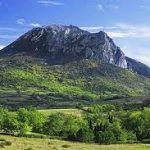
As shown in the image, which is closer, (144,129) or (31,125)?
(144,129)

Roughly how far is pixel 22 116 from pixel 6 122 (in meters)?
14.1

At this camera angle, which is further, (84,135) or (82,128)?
(82,128)

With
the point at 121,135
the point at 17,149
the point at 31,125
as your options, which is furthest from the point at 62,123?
the point at 17,149

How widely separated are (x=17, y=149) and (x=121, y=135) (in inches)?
2052

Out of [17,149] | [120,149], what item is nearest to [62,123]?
[120,149]

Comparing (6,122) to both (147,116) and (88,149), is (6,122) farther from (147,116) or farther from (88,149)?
(88,149)

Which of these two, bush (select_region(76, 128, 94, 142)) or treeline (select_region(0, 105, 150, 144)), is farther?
treeline (select_region(0, 105, 150, 144))

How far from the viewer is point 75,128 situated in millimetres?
144250

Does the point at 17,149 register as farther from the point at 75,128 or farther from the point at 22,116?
the point at 22,116

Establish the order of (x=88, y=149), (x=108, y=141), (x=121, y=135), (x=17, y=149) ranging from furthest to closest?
1. (x=121, y=135)
2. (x=108, y=141)
3. (x=88, y=149)
4. (x=17, y=149)

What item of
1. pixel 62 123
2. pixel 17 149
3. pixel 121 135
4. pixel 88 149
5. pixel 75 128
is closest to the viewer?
pixel 17 149

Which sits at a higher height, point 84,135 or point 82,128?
point 82,128

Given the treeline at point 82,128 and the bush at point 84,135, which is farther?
the treeline at point 82,128

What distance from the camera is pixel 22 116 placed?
542 ft
